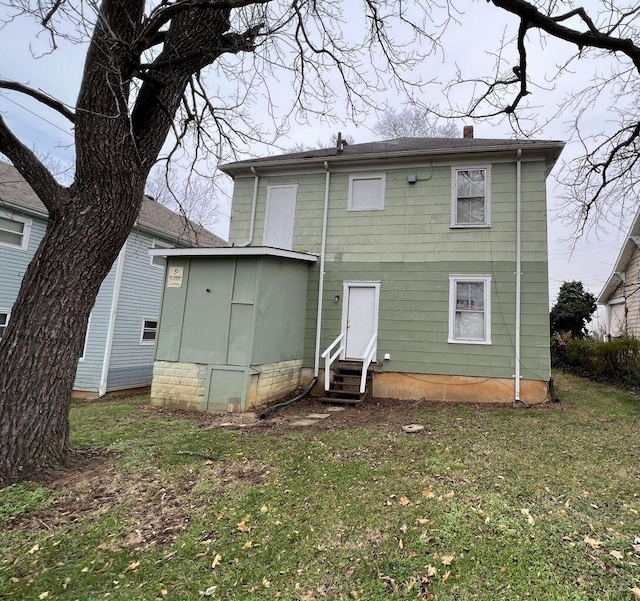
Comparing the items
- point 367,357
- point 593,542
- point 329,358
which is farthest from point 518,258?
point 593,542

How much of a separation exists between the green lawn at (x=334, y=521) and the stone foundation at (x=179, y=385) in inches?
91.3

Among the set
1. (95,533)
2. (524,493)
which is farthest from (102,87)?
(524,493)

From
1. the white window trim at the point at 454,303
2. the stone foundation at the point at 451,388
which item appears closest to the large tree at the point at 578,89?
the white window trim at the point at 454,303

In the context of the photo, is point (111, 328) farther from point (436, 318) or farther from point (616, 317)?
point (616, 317)

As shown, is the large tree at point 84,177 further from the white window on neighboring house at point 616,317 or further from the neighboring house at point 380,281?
the white window on neighboring house at point 616,317

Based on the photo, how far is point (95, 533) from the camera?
3020mm

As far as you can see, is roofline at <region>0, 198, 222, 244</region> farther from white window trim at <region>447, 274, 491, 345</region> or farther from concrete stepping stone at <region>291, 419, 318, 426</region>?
white window trim at <region>447, 274, 491, 345</region>

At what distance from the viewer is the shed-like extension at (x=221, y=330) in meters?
7.50

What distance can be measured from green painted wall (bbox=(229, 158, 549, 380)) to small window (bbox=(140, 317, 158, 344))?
470 centimetres

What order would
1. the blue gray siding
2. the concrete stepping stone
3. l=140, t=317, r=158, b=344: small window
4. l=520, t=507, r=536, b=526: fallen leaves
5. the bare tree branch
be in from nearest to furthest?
l=520, t=507, r=536, b=526: fallen leaves → the bare tree branch → the concrete stepping stone → the blue gray siding → l=140, t=317, r=158, b=344: small window

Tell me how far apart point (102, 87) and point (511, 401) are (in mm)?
8892

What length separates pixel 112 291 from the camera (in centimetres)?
1091

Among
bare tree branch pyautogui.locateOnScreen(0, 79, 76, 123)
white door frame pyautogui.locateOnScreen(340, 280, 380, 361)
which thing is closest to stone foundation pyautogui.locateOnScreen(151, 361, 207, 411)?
white door frame pyautogui.locateOnScreen(340, 280, 380, 361)

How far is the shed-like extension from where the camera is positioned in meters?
7.50
